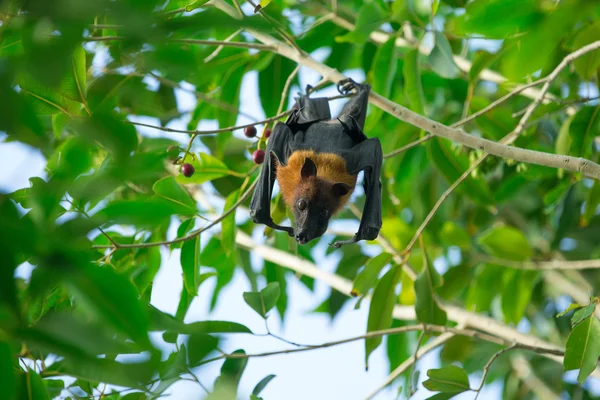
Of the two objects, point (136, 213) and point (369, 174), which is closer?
point (136, 213)

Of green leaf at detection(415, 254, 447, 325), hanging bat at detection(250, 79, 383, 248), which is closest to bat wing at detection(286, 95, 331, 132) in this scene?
hanging bat at detection(250, 79, 383, 248)

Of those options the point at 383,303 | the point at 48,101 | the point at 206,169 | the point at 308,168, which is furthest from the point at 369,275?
the point at 48,101

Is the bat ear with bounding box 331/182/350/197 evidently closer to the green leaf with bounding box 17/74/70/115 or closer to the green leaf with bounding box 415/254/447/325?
the green leaf with bounding box 415/254/447/325

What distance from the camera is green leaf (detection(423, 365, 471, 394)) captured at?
359 centimetres

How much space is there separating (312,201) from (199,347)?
208 cm

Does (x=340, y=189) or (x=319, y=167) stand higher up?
(x=319, y=167)

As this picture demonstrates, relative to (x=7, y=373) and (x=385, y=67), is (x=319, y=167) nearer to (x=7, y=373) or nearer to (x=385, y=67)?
(x=385, y=67)

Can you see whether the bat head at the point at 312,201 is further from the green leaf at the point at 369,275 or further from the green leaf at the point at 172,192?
the green leaf at the point at 369,275

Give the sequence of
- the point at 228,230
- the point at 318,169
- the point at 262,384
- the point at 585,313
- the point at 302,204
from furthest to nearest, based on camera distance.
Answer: the point at 228,230 < the point at 318,169 < the point at 302,204 < the point at 262,384 < the point at 585,313

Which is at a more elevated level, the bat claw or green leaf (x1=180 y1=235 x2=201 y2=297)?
the bat claw

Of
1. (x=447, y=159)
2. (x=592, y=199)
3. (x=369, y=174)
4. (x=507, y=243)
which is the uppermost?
(x=369, y=174)

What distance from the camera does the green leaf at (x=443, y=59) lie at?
168 inches

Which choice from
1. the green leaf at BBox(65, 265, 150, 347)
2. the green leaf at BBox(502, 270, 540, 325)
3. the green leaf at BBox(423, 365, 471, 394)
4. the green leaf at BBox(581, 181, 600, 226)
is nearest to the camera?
the green leaf at BBox(65, 265, 150, 347)

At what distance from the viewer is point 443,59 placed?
4.32m
